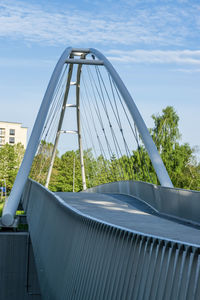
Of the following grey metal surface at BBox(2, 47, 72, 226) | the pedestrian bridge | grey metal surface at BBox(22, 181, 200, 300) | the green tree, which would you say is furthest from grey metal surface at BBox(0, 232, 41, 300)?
the green tree

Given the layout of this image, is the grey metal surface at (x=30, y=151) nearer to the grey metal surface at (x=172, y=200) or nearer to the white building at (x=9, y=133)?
the grey metal surface at (x=172, y=200)

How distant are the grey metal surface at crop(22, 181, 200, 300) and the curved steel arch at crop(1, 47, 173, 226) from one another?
907cm

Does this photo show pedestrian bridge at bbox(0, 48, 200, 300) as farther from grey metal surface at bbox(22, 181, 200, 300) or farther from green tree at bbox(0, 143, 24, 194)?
green tree at bbox(0, 143, 24, 194)

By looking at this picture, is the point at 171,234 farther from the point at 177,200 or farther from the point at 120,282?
the point at 177,200

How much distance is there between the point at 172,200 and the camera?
14.5 metres

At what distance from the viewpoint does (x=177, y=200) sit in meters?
14.0

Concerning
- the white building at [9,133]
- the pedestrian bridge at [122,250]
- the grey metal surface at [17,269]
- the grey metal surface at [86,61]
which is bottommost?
the grey metal surface at [17,269]

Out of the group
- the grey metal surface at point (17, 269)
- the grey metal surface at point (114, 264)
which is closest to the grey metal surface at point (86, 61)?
the grey metal surface at point (17, 269)

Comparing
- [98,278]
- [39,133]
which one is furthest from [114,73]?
[98,278]

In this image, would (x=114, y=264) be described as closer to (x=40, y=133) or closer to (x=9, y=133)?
(x=40, y=133)

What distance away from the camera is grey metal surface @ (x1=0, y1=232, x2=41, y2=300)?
21.0 m

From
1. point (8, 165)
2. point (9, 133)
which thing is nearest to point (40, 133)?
point (8, 165)

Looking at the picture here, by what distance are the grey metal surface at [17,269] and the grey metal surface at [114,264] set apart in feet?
36.4

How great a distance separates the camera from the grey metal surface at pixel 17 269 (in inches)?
829
